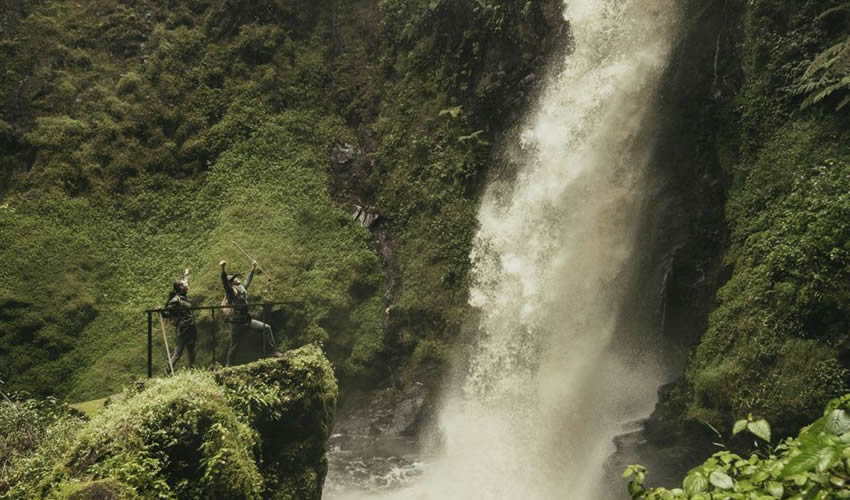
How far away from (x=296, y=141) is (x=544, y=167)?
407 inches

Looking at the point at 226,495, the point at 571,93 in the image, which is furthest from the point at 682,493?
the point at 571,93

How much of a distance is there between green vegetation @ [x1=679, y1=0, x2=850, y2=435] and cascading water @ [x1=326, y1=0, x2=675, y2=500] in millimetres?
2580

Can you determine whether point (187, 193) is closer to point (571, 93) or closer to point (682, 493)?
point (571, 93)

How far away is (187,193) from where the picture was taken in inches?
863

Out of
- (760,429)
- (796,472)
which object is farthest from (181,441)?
(796,472)

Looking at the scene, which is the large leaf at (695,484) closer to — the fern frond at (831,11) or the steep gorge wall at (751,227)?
the steep gorge wall at (751,227)

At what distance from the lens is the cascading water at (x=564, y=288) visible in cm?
1346

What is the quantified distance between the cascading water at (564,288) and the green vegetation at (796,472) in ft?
33.8

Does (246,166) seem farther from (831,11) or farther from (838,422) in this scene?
(838,422)

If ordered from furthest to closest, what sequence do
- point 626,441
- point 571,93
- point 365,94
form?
point 365,94
point 571,93
point 626,441

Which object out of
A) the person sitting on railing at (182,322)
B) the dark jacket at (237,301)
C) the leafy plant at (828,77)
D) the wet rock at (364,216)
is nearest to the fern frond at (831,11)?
the leafy plant at (828,77)

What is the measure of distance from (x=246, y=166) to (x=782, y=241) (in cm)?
1765

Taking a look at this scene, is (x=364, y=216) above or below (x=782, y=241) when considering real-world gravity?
above

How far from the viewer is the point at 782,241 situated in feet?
34.2
